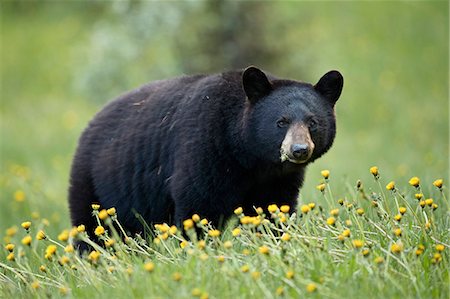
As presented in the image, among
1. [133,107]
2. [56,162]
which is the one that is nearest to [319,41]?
[56,162]

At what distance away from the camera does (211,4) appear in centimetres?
1596

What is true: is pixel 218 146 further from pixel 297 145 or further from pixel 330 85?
pixel 330 85

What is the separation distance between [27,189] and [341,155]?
724cm

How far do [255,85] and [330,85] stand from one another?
60 centimetres

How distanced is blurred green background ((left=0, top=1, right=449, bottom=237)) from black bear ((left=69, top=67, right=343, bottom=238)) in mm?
2913

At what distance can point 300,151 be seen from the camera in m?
5.23

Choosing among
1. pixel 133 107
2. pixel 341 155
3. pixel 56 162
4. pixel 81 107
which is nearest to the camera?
pixel 133 107

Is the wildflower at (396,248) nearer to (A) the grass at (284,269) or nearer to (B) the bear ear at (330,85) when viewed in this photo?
(A) the grass at (284,269)

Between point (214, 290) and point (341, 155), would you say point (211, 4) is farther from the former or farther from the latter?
point (214, 290)

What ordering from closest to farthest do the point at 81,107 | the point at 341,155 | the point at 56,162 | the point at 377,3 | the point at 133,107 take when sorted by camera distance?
the point at 133,107
the point at 56,162
the point at 341,155
the point at 81,107
the point at 377,3

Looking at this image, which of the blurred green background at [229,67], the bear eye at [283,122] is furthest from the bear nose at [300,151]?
the blurred green background at [229,67]

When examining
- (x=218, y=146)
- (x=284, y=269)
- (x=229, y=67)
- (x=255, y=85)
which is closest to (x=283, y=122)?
(x=255, y=85)

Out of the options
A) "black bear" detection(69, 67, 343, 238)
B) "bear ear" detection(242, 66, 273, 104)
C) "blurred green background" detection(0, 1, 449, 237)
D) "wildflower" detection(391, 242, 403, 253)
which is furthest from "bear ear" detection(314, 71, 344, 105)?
"blurred green background" detection(0, 1, 449, 237)

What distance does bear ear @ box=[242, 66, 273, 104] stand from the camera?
5.64m
